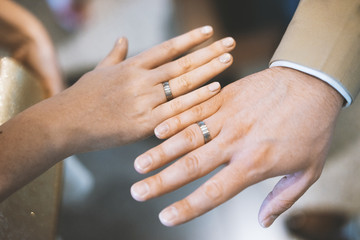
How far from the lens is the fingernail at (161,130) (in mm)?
723

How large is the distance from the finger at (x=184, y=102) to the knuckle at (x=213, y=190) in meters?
0.23

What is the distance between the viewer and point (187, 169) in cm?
65

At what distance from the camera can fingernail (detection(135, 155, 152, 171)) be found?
66 cm

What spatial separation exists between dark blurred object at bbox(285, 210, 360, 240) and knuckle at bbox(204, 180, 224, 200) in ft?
1.61

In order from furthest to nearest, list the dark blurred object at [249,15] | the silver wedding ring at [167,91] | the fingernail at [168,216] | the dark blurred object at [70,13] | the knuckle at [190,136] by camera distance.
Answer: the dark blurred object at [70,13], the dark blurred object at [249,15], the silver wedding ring at [167,91], the knuckle at [190,136], the fingernail at [168,216]

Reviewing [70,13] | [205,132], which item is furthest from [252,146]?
[70,13]

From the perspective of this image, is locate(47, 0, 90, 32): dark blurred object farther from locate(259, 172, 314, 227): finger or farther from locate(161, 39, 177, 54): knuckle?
locate(259, 172, 314, 227): finger

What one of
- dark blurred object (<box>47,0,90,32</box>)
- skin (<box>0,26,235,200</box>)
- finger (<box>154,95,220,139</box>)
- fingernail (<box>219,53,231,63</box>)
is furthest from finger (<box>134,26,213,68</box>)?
dark blurred object (<box>47,0,90,32</box>)

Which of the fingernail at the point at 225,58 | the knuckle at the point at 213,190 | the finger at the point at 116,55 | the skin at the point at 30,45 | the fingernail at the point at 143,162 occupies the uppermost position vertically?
the skin at the point at 30,45

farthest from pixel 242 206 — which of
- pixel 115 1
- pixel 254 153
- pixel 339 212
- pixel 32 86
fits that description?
pixel 115 1

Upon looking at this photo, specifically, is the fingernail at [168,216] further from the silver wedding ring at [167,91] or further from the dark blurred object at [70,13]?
the dark blurred object at [70,13]

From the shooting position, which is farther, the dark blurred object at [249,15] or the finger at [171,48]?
the dark blurred object at [249,15]

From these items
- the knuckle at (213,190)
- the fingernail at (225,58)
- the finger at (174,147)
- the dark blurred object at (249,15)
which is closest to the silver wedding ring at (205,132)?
the finger at (174,147)

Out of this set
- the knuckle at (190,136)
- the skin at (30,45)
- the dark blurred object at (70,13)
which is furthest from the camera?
the dark blurred object at (70,13)
